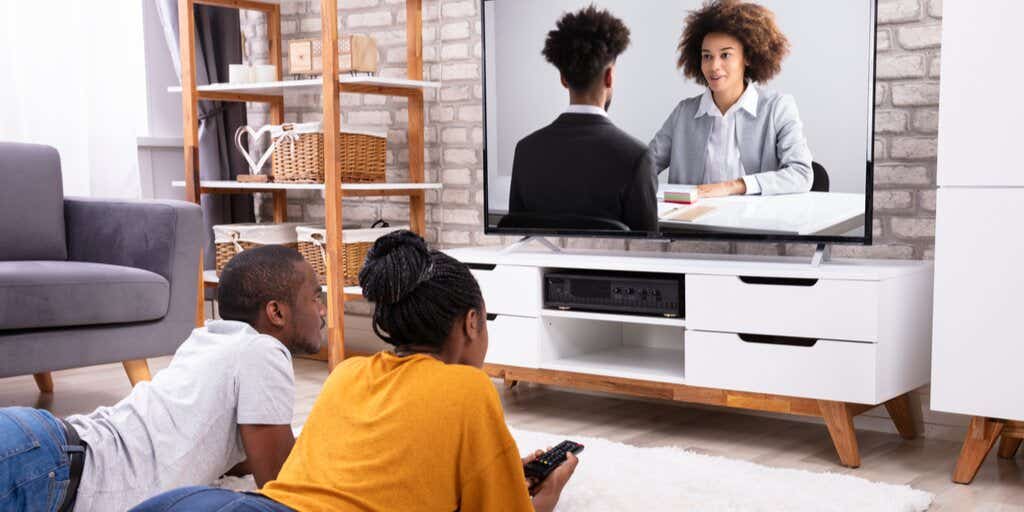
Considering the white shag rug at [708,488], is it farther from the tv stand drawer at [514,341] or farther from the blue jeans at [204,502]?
the blue jeans at [204,502]

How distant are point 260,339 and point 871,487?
1.48 metres

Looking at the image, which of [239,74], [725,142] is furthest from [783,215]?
[239,74]

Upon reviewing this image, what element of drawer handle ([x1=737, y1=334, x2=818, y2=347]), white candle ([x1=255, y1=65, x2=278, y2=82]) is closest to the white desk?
drawer handle ([x1=737, y1=334, x2=818, y2=347])

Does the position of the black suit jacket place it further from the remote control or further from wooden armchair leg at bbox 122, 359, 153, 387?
the remote control

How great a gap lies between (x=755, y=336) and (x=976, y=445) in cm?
62

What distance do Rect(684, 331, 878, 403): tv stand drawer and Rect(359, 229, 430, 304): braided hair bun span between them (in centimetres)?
157

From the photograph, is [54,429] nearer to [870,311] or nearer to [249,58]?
[870,311]

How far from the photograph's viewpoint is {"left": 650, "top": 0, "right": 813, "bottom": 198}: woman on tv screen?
3.03 metres

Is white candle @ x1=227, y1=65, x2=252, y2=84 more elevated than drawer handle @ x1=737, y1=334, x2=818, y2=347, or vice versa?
white candle @ x1=227, y1=65, x2=252, y2=84

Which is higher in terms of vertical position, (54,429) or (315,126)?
(315,126)

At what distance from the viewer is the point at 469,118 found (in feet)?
13.5

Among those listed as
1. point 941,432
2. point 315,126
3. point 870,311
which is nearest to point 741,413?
point 941,432

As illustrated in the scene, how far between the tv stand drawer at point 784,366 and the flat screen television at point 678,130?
329 mm

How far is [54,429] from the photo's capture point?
1653 mm
